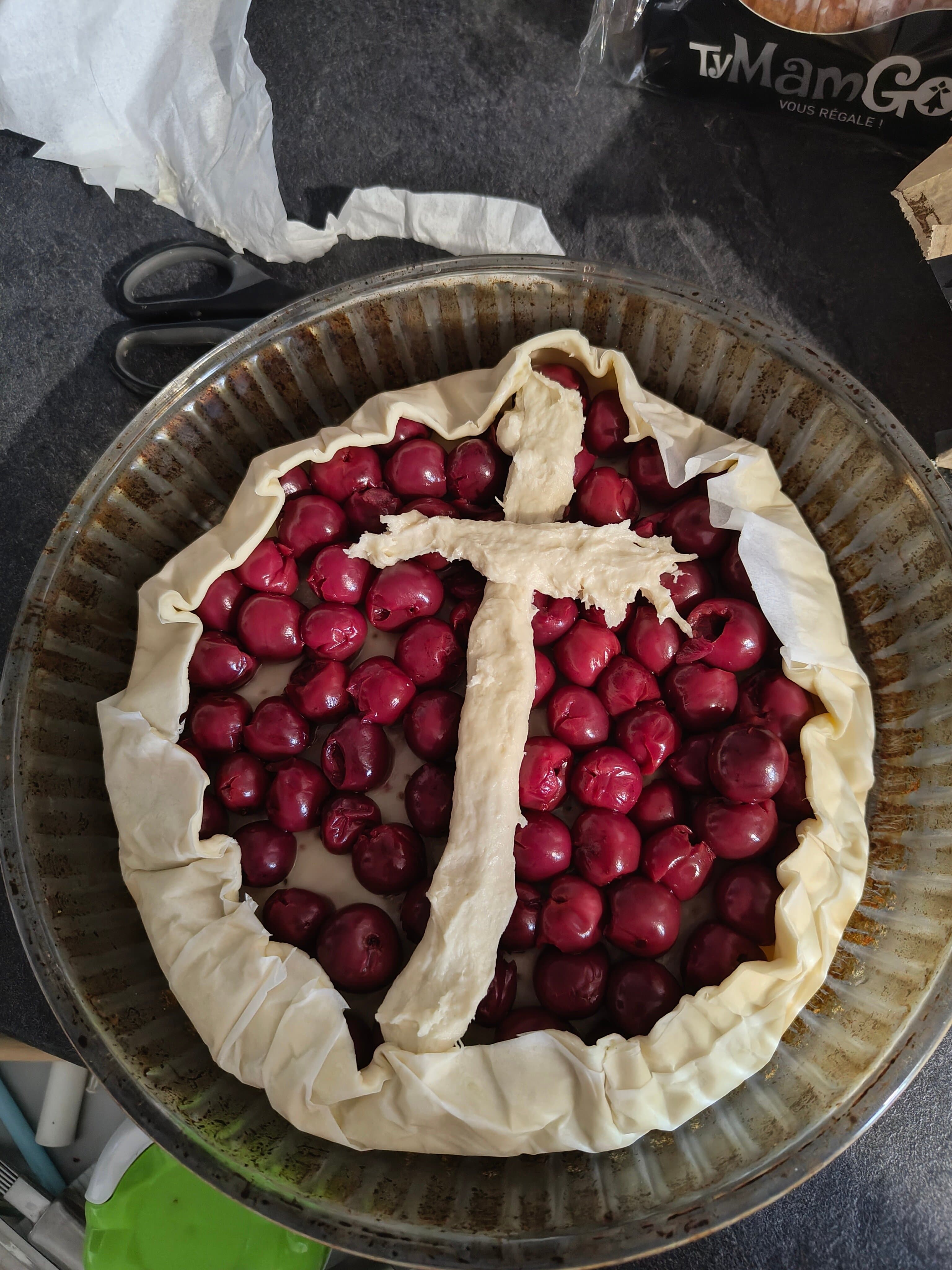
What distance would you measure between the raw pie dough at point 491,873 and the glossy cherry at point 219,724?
0.03m

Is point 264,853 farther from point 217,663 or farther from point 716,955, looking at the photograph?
point 716,955

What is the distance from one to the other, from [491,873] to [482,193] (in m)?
0.75

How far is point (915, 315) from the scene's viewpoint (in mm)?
952

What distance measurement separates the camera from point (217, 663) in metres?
0.74

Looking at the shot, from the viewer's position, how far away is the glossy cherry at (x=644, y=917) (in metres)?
0.67

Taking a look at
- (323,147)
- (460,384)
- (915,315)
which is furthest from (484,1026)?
(323,147)

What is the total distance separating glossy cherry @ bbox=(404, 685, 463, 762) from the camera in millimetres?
717

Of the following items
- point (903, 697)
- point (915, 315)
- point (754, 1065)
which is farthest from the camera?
point (915, 315)

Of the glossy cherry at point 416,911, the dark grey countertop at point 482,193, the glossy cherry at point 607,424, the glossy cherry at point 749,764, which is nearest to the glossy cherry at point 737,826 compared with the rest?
the glossy cherry at point 749,764

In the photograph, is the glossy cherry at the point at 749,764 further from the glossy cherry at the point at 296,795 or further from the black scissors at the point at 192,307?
the black scissors at the point at 192,307

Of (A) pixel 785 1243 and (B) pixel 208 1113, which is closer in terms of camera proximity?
(B) pixel 208 1113

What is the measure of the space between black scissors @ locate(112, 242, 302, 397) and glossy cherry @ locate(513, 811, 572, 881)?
0.57 meters

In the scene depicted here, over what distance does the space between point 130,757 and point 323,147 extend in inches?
28.6

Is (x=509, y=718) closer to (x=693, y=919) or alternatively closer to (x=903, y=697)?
(x=693, y=919)
